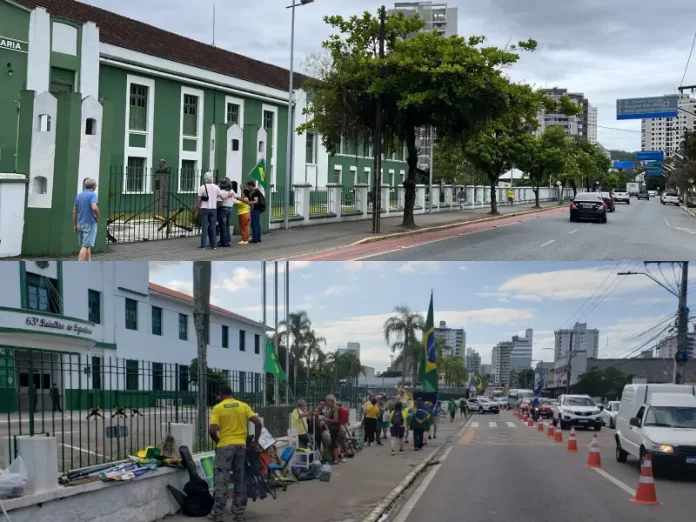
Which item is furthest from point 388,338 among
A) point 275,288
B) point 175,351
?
point 275,288

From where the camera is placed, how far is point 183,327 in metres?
41.8

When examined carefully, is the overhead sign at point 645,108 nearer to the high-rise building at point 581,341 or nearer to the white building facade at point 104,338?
the white building facade at point 104,338

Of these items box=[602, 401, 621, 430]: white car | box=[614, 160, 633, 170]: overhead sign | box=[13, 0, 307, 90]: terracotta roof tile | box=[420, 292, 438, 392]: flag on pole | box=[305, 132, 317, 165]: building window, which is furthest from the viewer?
box=[614, 160, 633, 170]: overhead sign

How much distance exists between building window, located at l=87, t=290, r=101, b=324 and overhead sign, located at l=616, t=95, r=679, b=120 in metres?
46.4

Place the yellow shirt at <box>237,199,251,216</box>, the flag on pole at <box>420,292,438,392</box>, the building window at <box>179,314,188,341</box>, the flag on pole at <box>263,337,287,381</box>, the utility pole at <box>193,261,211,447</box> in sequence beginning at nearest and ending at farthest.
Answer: the utility pole at <box>193,261,211,447</box> < the flag on pole at <box>263,337,287,381</box> < the yellow shirt at <box>237,199,251,216</box> < the flag on pole at <box>420,292,438,392</box> < the building window at <box>179,314,188,341</box>

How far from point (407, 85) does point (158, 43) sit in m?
17.0

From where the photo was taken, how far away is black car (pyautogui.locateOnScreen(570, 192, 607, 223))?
142 ft

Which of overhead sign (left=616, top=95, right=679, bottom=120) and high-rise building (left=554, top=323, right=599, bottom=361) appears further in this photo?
high-rise building (left=554, top=323, right=599, bottom=361)

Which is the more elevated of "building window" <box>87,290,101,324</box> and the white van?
"building window" <box>87,290,101,324</box>

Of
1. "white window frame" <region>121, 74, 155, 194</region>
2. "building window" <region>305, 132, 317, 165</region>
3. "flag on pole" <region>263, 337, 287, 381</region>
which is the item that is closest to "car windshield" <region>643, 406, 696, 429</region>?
"flag on pole" <region>263, 337, 287, 381</region>

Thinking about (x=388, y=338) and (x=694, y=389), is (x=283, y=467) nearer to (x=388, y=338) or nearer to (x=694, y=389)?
(x=694, y=389)

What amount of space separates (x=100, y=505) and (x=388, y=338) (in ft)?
248

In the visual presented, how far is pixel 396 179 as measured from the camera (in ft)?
221

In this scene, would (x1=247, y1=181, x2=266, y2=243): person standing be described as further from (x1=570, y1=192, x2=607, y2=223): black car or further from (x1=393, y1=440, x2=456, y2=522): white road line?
(x1=570, y1=192, x2=607, y2=223): black car
